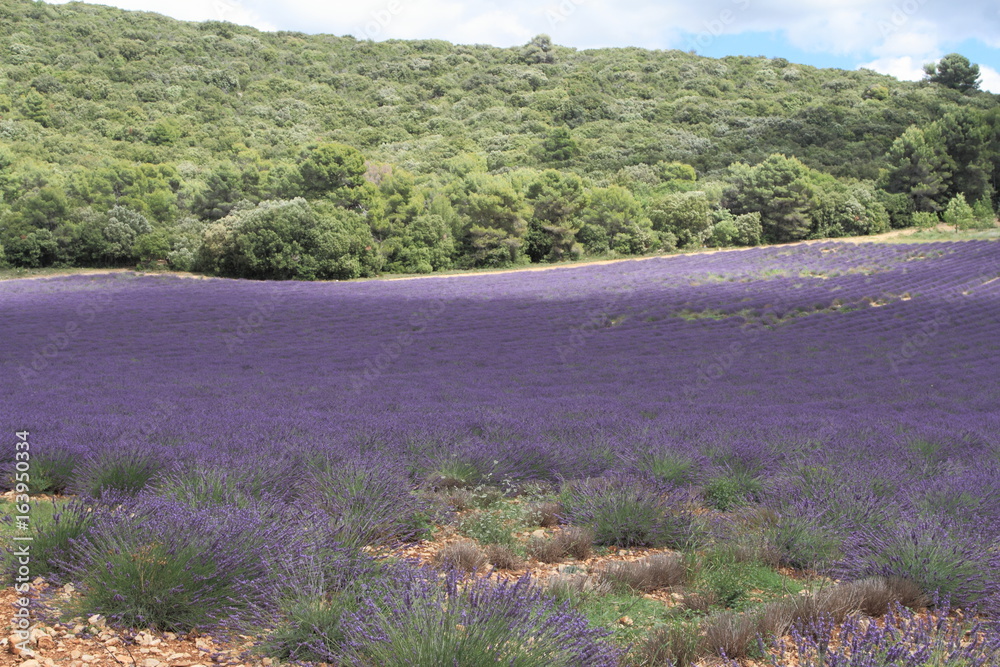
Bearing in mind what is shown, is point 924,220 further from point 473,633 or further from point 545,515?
point 473,633

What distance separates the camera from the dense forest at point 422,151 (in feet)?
149

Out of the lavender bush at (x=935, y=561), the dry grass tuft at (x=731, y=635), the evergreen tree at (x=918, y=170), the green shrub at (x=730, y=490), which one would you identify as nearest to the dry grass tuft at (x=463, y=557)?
the dry grass tuft at (x=731, y=635)

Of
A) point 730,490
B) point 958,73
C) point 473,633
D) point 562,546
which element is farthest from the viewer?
point 958,73

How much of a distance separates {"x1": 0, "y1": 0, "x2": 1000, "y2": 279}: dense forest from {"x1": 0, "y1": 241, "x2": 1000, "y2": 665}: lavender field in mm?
28497

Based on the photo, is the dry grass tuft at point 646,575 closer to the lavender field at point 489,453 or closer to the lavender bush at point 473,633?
the lavender field at point 489,453

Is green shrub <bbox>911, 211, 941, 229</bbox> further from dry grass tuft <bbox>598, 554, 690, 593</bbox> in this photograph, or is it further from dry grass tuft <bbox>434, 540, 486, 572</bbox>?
dry grass tuft <bbox>434, 540, 486, 572</bbox>

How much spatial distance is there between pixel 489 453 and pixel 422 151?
6546 cm

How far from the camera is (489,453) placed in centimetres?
579

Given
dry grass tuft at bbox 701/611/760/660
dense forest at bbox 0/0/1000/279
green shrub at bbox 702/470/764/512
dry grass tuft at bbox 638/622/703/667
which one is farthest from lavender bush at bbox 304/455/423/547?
dense forest at bbox 0/0/1000/279

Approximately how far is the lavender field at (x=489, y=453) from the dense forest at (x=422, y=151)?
28.5m

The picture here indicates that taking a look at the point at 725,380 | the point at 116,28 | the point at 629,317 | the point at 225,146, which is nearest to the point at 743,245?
the point at 629,317

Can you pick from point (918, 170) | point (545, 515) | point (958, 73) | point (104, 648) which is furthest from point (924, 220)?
point (104, 648)

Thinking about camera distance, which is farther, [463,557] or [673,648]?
[463,557]

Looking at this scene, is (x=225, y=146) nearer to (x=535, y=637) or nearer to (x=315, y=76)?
(x=315, y=76)
